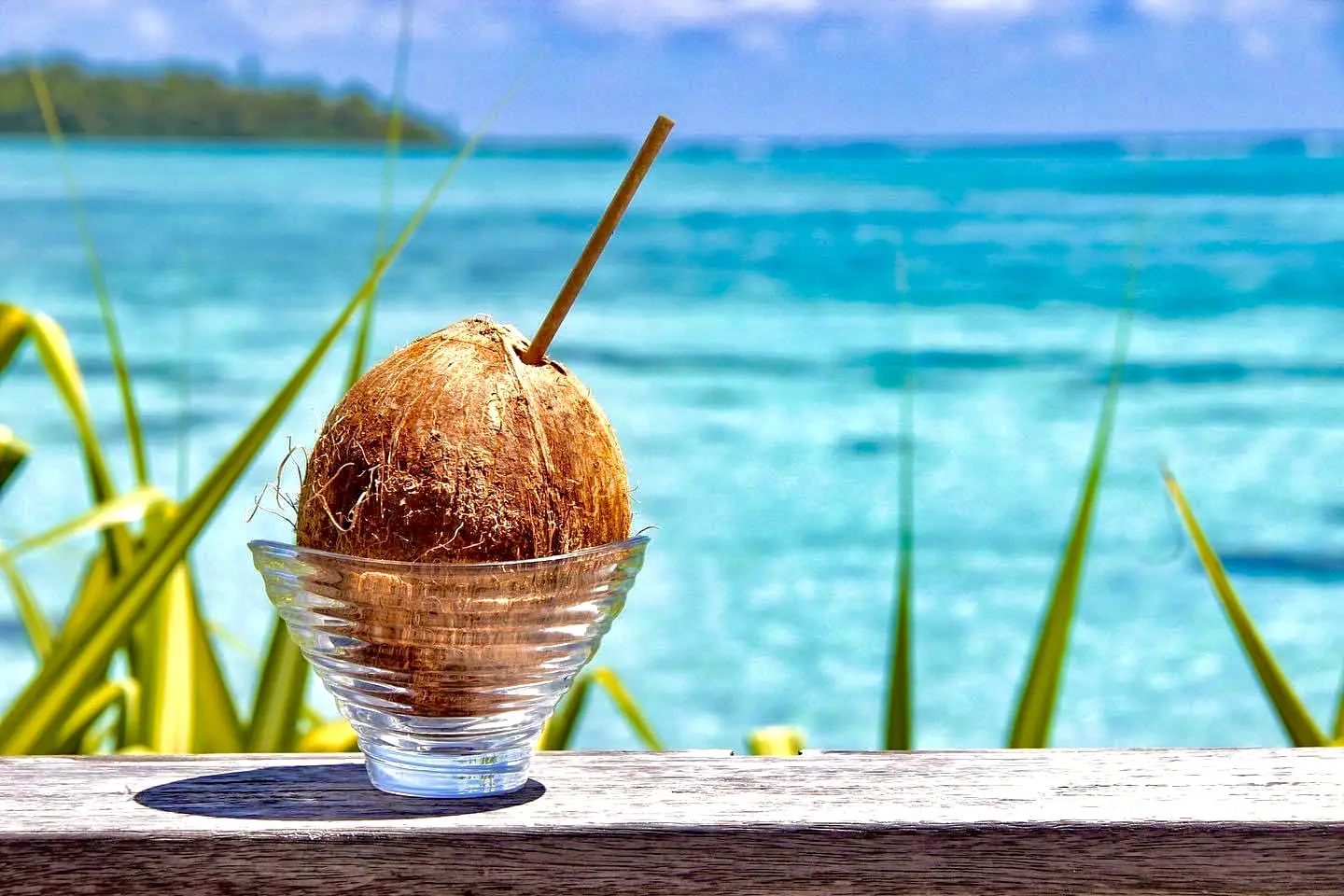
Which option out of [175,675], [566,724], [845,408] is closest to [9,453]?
[175,675]

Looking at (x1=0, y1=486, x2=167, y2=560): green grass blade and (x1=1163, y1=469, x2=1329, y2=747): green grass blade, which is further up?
(x1=0, y1=486, x2=167, y2=560): green grass blade

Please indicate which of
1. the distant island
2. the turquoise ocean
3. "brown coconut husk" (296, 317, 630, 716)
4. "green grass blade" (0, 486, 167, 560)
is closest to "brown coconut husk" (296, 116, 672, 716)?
"brown coconut husk" (296, 317, 630, 716)

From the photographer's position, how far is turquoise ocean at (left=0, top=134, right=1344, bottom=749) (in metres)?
4.80

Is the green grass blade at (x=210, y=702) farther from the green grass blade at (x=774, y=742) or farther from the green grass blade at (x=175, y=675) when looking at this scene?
the green grass blade at (x=774, y=742)

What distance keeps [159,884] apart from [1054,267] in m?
16.2

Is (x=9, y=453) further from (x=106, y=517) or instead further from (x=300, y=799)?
(x=300, y=799)

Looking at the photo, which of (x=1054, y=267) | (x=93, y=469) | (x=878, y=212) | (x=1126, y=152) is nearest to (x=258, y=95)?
(x=878, y=212)

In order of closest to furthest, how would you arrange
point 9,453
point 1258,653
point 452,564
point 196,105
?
1. point 452,564
2. point 1258,653
3. point 9,453
4. point 196,105

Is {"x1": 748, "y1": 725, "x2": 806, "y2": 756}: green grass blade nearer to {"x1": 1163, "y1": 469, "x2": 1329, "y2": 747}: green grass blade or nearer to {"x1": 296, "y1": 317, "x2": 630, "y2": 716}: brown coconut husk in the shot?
{"x1": 1163, "y1": 469, "x2": 1329, "y2": 747}: green grass blade

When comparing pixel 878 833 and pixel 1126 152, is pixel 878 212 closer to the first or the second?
pixel 1126 152

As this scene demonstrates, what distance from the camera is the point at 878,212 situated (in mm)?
21812

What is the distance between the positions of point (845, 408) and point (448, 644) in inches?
357

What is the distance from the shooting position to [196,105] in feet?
83.8

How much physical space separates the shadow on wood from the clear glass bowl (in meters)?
0.01
